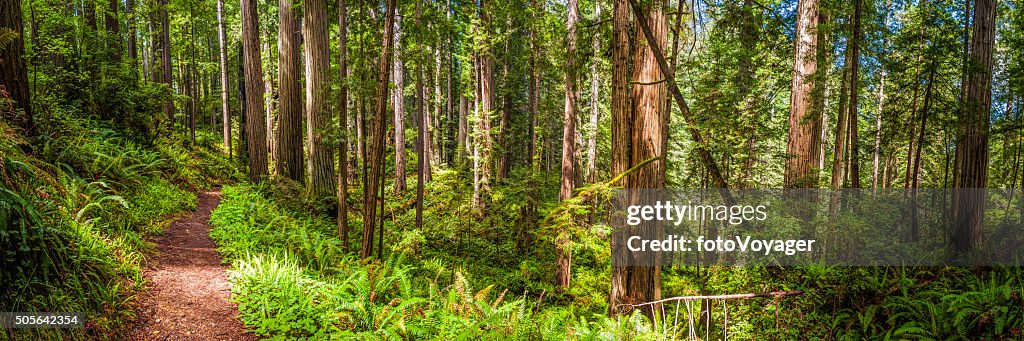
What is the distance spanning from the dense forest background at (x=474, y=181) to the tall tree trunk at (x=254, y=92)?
0.05 m

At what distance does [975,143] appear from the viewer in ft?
24.9

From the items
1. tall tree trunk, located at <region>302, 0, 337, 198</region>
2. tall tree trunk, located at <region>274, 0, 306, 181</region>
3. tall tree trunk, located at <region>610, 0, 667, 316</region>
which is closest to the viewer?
tall tree trunk, located at <region>610, 0, 667, 316</region>

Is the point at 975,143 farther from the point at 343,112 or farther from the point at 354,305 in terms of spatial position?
the point at 343,112

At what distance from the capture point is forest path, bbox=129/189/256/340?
12.8 ft

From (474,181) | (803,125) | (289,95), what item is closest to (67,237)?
(289,95)

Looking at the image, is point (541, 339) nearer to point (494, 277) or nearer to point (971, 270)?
point (494, 277)

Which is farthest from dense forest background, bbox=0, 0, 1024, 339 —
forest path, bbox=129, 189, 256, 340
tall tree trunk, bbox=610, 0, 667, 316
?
forest path, bbox=129, 189, 256, 340

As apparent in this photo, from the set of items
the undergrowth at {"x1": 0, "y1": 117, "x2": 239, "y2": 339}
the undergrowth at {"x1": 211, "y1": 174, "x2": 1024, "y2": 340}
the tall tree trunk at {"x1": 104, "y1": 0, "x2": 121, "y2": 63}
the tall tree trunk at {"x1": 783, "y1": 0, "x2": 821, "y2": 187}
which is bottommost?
the undergrowth at {"x1": 211, "y1": 174, "x2": 1024, "y2": 340}

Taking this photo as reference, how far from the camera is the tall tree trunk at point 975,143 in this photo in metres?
7.24

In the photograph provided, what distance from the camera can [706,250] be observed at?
9.65 metres

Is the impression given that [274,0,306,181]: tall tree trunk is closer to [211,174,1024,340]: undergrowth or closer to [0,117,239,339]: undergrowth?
[211,174,1024,340]: undergrowth

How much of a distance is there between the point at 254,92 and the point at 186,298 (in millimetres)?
8445

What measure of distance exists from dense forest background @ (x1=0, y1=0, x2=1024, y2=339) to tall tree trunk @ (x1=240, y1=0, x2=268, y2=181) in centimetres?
5

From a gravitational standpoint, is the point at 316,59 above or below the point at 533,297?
above
